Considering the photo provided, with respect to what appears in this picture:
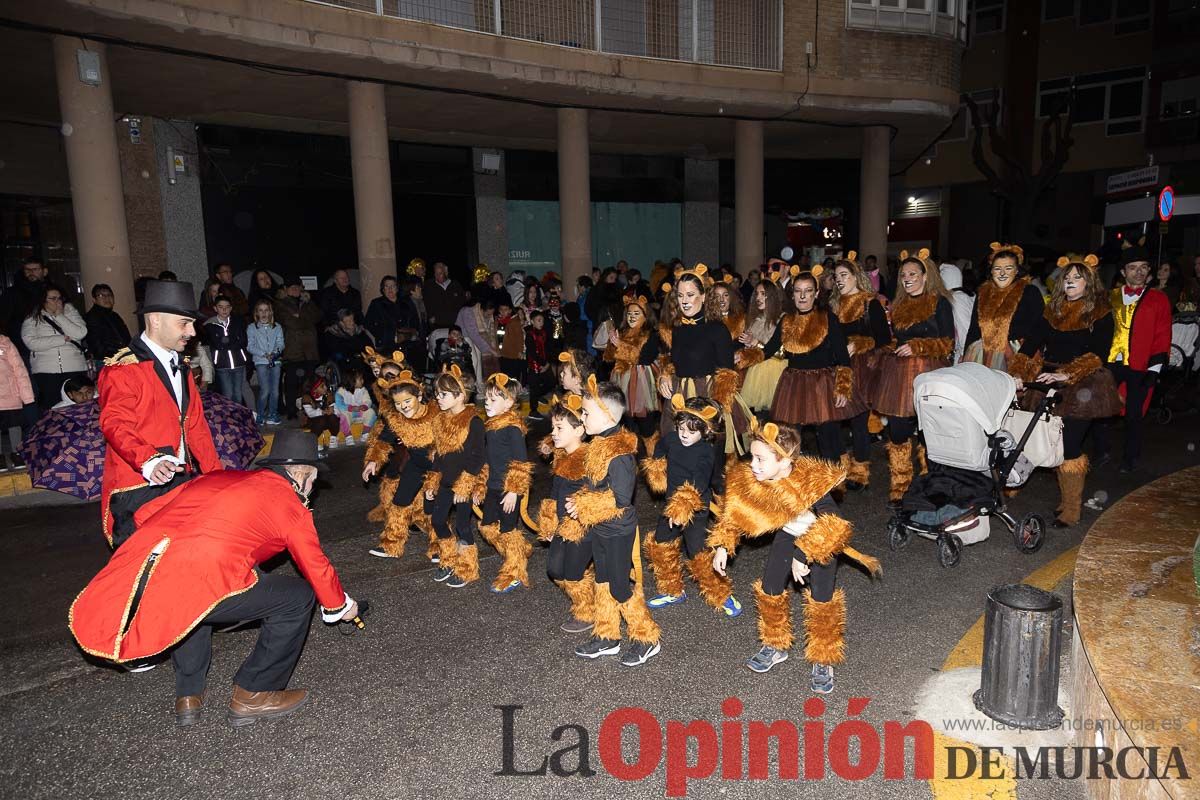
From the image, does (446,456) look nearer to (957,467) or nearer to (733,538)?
(733,538)

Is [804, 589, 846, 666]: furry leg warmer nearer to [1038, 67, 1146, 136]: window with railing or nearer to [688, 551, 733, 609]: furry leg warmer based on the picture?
[688, 551, 733, 609]: furry leg warmer

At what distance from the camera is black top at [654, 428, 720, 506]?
16.8 ft

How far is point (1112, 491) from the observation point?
785 centimetres

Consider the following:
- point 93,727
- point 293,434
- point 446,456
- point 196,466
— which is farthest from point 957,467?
point 93,727

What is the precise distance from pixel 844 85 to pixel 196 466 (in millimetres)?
16689

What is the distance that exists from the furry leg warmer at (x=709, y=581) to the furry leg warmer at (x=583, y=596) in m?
0.85

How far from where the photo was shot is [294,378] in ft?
39.6

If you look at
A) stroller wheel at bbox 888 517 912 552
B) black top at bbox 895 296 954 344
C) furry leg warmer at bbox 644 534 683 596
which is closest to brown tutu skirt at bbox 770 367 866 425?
black top at bbox 895 296 954 344

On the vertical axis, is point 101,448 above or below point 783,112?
below

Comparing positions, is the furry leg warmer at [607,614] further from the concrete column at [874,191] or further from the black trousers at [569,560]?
the concrete column at [874,191]

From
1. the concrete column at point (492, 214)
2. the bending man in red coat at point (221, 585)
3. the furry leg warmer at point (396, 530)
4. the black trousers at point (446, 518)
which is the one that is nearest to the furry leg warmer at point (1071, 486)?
the black trousers at point (446, 518)

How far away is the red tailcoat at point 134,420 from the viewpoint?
454 centimetres

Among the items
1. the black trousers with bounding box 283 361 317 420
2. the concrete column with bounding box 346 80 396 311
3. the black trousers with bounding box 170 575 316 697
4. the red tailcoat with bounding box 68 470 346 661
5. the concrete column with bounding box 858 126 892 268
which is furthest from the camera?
the concrete column with bounding box 858 126 892 268

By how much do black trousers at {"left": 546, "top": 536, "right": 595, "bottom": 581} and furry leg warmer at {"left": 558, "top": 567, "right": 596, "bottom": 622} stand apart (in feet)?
0.40
